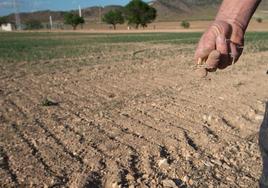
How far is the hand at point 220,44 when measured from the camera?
2.17m

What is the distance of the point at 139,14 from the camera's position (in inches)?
4956

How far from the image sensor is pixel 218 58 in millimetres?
2195

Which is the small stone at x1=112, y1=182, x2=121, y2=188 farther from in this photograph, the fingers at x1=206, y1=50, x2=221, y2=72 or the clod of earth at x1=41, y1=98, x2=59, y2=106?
the clod of earth at x1=41, y1=98, x2=59, y2=106

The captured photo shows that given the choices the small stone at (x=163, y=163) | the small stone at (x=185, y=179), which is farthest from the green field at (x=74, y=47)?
the small stone at (x=185, y=179)

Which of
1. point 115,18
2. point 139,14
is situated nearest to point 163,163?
point 139,14

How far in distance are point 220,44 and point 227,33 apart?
2.5 inches

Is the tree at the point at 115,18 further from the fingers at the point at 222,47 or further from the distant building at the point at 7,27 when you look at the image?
the fingers at the point at 222,47

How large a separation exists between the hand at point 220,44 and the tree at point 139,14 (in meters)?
124

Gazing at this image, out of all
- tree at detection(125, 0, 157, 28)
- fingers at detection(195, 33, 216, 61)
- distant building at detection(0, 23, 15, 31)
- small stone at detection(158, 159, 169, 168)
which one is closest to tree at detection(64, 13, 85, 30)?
distant building at detection(0, 23, 15, 31)

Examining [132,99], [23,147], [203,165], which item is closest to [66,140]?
[23,147]

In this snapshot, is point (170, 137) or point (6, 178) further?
point (170, 137)

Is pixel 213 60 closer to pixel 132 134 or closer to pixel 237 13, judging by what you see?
pixel 237 13

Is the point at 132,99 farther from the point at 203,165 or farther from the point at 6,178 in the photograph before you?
the point at 6,178

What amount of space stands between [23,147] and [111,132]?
3.90 feet
